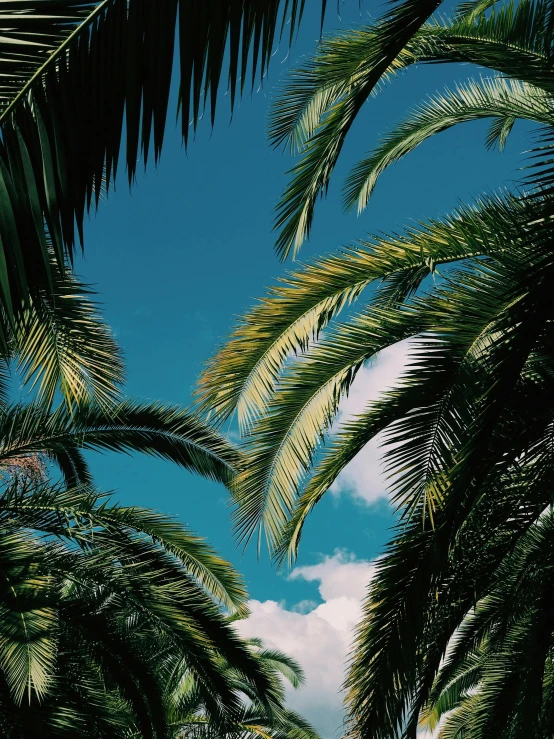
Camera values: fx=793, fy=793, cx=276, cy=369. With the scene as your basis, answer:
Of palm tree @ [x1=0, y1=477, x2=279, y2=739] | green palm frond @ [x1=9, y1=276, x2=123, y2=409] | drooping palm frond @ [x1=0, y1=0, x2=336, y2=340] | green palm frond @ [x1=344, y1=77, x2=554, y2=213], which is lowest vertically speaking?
drooping palm frond @ [x1=0, y1=0, x2=336, y2=340]

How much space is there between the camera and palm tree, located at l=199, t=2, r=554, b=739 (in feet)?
15.8

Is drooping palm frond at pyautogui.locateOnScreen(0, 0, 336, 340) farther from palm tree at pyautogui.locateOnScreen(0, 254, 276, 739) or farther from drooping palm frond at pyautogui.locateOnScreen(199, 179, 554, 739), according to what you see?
palm tree at pyautogui.locateOnScreen(0, 254, 276, 739)

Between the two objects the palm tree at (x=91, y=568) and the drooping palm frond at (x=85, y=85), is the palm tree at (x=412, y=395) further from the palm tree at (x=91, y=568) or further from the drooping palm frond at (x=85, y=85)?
the drooping palm frond at (x=85, y=85)

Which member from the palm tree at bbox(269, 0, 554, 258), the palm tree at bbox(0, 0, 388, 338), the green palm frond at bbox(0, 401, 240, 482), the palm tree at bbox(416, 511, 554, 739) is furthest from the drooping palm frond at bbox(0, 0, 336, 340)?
the green palm frond at bbox(0, 401, 240, 482)

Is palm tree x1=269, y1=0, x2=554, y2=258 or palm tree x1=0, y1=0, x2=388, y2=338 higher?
palm tree x1=269, y1=0, x2=554, y2=258

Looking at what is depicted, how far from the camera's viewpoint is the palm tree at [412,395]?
4805 mm

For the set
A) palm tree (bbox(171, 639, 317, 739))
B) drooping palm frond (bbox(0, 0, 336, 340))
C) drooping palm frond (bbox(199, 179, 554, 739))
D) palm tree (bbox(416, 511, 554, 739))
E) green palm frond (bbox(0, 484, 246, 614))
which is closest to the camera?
drooping palm frond (bbox(0, 0, 336, 340))

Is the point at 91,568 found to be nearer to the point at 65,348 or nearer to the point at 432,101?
the point at 65,348

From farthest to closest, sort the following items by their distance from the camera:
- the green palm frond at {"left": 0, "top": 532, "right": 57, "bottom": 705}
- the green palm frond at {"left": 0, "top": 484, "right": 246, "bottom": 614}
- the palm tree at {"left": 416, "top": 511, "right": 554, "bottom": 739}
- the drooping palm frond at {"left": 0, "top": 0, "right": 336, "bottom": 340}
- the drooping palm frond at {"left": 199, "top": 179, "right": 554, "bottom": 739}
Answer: the green palm frond at {"left": 0, "top": 484, "right": 246, "bottom": 614}
the green palm frond at {"left": 0, "top": 532, "right": 57, "bottom": 705}
the palm tree at {"left": 416, "top": 511, "right": 554, "bottom": 739}
the drooping palm frond at {"left": 199, "top": 179, "right": 554, "bottom": 739}
the drooping palm frond at {"left": 0, "top": 0, "right": 336, "bottom": 340}

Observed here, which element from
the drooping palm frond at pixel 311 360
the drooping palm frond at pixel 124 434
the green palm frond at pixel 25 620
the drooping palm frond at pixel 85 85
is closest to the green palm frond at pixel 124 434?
the drooping palm frond at pixel 124 434

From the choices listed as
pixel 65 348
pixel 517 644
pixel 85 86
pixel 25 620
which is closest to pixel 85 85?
pixel 85 86

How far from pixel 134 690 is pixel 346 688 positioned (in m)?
3.52

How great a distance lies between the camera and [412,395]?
4.89m

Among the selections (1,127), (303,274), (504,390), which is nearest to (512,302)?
(504,390)
